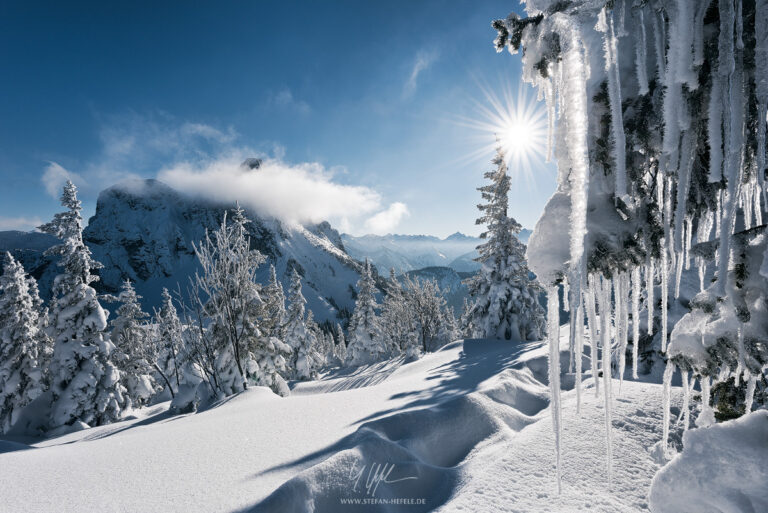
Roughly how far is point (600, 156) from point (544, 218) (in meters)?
0.43

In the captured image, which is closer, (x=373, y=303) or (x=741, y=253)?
(x=741, y=253)

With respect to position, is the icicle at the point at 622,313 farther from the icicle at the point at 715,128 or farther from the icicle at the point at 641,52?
the icicle at the point at 641,52

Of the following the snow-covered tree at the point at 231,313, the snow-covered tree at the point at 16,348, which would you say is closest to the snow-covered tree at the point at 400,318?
the snow-covered tree at the point at 231,313

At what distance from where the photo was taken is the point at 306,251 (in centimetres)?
15450

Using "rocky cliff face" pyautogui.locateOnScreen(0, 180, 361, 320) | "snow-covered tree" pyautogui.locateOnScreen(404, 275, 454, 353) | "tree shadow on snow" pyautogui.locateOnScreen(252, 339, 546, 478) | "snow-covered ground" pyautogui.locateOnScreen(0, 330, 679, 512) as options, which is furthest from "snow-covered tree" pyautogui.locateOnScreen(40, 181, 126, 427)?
"rocky cliff face" pyautogui.locateOnScreen(0, 180, 361, 320)

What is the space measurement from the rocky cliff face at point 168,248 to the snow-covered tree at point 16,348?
9574 centimetres

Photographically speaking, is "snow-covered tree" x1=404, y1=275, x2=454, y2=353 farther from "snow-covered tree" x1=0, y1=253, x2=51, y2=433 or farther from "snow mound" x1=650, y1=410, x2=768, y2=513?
"snow mound" x1=650, y1=410, x2=768, y2=513

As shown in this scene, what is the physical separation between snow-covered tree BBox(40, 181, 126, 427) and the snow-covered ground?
11514 millimetres

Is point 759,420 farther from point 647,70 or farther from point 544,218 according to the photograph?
point 647,70

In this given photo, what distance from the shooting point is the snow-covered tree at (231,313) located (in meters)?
10.8

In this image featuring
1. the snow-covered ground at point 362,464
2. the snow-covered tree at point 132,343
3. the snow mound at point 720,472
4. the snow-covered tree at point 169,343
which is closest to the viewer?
the snow mound at point 720,472

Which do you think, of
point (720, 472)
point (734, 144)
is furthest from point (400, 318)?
point (734, 144)

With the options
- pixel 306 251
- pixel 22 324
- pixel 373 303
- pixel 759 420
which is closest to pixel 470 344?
pixel 759 420

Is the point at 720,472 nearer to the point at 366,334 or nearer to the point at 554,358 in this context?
the point at 554,358
